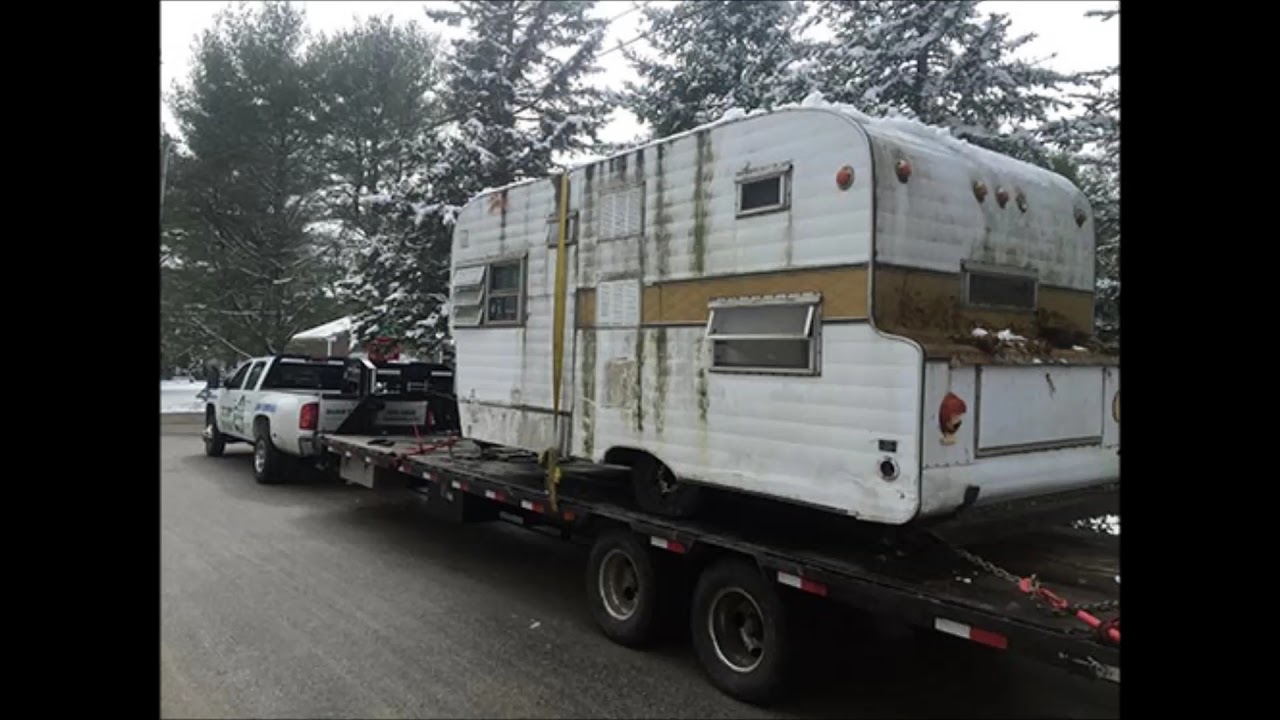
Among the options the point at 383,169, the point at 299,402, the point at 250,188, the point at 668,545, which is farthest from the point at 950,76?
the point at 250,188

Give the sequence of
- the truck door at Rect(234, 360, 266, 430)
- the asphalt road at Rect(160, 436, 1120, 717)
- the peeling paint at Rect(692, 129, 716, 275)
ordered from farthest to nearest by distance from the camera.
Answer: the truck door at Rect(234, 360, 266, 430) → the peeling paint at Rect(692, 129, 716, 275) → the asphalt road at Rect(160, 436, 1120, 717)

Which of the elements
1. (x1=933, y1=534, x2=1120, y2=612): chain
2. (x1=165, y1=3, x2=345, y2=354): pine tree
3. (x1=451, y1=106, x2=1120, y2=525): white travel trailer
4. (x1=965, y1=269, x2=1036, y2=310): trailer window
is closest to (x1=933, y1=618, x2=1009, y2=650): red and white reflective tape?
(x1=933, y1=534, x2=1120, y2=612): chain

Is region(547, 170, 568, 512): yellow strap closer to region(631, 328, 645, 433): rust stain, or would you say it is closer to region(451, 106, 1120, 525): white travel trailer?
region(451, 106, 1120, 525): white travel trailer

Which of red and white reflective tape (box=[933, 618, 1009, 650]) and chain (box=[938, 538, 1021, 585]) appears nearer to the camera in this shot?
red and white reflective tape (box=[933, 618, 1009, 650])

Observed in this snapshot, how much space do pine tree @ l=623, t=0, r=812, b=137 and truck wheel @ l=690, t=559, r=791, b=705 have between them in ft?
29.4

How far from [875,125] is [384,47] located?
55.2 ft

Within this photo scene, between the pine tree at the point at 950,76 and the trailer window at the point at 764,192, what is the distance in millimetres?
6203

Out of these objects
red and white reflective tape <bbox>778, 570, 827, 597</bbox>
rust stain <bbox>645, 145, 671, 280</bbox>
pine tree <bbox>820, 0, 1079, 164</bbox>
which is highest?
pine tree <bbox>820, 0, 1079, 164</bbox>

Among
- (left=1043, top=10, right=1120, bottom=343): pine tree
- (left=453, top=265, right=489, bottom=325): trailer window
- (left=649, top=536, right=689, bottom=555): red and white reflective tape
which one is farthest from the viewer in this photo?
(left=1043, top=10, right=1120, bottom=343): pine tree

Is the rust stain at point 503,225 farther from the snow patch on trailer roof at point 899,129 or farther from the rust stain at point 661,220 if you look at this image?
the snow patch on trailer roof at point 899,129

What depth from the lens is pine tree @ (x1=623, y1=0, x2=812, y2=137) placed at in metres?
12.5
